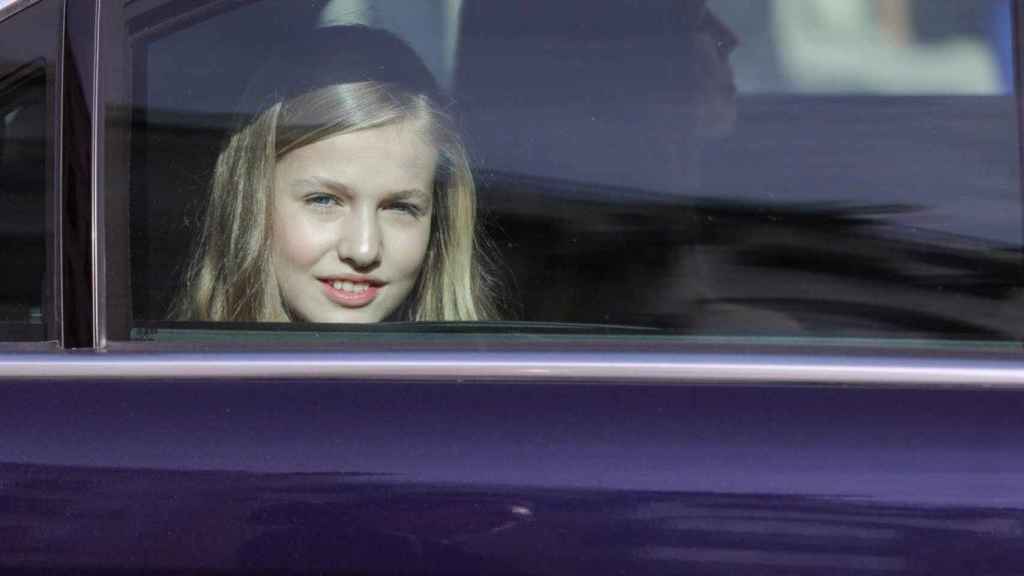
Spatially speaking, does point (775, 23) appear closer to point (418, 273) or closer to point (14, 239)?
point (418, 273)

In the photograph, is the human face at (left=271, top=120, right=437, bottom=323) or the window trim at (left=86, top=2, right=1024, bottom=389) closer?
the window trim at (left=86, top=2, right=1024, bottom=389)

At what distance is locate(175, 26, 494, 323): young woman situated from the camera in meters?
1.92

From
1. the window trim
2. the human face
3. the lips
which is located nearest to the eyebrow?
the human face

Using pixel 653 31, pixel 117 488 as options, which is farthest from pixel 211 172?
pixel 653 31

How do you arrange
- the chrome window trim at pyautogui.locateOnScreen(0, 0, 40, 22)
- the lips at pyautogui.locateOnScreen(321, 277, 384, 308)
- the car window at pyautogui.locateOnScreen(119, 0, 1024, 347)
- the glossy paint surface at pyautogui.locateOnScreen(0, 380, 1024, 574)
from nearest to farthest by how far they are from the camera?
the glossy paint surface at pyautogui.locateOnScreen(0, 380, 1024, 574)
the car window at pyautogui.locateOnScreen(119, 0, 1024, 347)
the chrome window trim at pyautogui.locateOnScreen(0, 0, 40, 22)
the lips at pyautogui.locateOnScreen(321, 277, 384, 308)

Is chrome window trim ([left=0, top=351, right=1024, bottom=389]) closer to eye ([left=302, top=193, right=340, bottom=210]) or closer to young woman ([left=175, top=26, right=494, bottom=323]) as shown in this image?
young woman ([left=175, top=26, right=494, bottom=323])

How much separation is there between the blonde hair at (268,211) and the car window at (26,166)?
0.20m

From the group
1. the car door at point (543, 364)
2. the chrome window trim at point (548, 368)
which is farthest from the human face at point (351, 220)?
the chrome window trim at point (548, 368)

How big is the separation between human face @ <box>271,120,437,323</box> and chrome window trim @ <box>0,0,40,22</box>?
1.30ft

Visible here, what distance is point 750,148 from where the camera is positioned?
1788 millimetres

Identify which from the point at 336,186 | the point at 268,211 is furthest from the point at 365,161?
the point at 268,211

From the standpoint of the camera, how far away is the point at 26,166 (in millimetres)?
1890

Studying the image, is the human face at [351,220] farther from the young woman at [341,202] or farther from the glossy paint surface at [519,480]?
the glossy paint surface at [519,480]

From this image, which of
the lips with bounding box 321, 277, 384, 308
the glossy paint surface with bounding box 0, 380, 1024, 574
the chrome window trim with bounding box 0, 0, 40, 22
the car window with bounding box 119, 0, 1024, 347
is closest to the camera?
the glossy paint surface with bounding box 0, 380, 1024, 574
